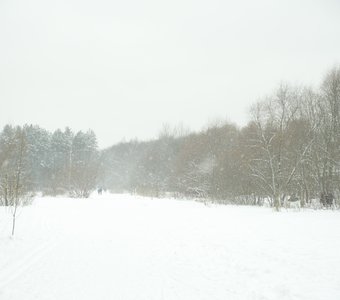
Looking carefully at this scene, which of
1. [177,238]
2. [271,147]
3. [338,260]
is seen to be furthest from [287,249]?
[271,147]

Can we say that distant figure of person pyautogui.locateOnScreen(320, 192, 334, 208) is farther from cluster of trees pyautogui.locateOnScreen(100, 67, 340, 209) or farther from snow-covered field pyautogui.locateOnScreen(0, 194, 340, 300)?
snow-covered field pyautogui.locateOnScreen(0, 194, 340, 300)

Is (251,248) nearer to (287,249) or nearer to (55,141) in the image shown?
(287,249)

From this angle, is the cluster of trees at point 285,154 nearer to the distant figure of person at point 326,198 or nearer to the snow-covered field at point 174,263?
the distant figure of person at point 326,198

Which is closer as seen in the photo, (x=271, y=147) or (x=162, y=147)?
(x=271, y=147)

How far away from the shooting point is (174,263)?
28.9 ft

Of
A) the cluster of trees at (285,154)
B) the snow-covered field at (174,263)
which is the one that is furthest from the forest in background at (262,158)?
the snow-covered field at (174,263)

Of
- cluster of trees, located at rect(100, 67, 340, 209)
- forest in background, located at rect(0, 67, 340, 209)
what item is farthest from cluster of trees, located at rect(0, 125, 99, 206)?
cluster of trees, located at rect(100, 67, 340, 209)

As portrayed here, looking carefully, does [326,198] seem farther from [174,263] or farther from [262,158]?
[174,263]

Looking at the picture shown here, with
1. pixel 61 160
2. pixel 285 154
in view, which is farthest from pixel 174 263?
pixel 61 160

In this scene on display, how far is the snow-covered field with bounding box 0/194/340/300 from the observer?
20.7 feet

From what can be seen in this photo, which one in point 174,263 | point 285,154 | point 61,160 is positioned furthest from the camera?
point 61,160

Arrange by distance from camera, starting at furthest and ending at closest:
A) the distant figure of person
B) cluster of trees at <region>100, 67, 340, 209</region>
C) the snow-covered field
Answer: cluster of trees at <region>100, 67, 340, 209</region> → the distant figure of person → the snow-covered field

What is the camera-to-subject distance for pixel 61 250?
33.3 ft

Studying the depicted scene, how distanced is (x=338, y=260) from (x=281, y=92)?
2372 cm
